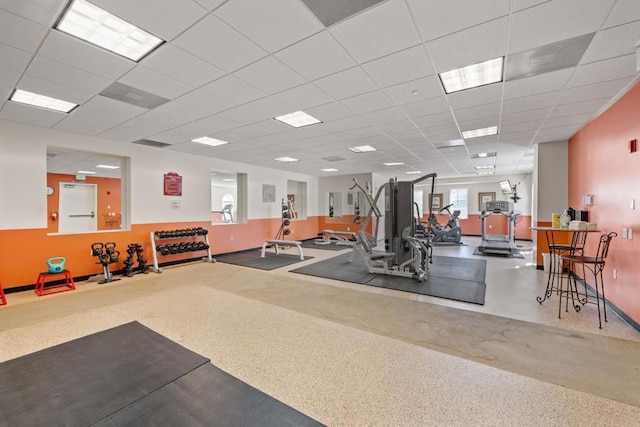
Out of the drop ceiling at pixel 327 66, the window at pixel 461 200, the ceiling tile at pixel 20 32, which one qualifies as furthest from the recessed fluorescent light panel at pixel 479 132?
the window at pixel 461 200

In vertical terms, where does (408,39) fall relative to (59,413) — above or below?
above

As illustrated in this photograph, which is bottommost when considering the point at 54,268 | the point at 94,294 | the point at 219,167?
the point at 94,294

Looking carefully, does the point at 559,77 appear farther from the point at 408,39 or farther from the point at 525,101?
the point at 408,39

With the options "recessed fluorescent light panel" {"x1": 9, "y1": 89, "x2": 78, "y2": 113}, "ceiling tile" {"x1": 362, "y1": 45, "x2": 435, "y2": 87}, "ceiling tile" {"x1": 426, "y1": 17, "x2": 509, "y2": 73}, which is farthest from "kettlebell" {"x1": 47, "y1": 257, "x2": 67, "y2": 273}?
"ceiling tile" {"x1": 426, "y1": 17, "x2": 509, "y2": 73}

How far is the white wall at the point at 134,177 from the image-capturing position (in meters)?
4.21

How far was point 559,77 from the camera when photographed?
2857 millimetres

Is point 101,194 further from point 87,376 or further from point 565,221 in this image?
point 565,221

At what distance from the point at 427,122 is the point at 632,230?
2784 millimetres

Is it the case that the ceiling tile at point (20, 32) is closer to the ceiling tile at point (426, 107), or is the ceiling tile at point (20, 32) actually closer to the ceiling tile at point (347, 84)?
the ceiling tile at point (347, 84)

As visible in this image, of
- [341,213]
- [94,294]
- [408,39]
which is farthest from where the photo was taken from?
[341,213]

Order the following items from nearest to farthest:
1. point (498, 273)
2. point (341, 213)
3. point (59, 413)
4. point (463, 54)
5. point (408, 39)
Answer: point (59, 413) < point (408, 39) < point (463, 54) < point (498, 273) < point (341, 213)

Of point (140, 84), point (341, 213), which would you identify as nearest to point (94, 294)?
point (140, 84)

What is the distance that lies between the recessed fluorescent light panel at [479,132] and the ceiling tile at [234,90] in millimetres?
3831

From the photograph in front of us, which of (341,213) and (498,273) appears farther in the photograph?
(341,213)
